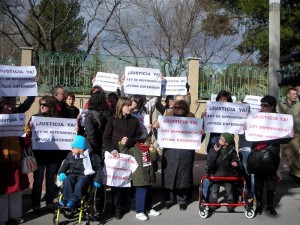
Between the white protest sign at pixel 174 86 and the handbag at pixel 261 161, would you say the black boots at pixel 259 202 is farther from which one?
the white protest sign at pixel 174 86

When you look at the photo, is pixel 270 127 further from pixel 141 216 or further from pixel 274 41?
pixel 274 41

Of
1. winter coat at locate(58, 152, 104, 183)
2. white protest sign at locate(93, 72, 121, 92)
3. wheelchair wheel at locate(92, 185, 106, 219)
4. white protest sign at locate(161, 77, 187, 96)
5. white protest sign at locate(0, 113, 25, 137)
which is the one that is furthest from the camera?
white protest sign at locate(93, 72, 121, 92)

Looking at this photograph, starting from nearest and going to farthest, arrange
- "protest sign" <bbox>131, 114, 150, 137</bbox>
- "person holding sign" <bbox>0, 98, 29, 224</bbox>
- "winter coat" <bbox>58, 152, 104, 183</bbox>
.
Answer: "person holding sign" <bbox>0, 98, 29, 224</bbox> < "winter coat" <bbox>58, 152, 104, 183</bbox> < "protest sign" <bbox>131, 114, 150, 137</bbox>

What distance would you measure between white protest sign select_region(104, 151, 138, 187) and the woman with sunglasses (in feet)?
2.69

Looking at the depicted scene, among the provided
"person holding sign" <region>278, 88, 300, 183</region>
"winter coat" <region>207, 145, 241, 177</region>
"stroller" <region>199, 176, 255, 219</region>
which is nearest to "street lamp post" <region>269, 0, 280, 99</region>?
"person holding sign" <region>278, 88, 300, 183</region>

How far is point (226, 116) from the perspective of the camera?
7.25m

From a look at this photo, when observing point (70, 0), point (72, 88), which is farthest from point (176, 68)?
point (70, 0)

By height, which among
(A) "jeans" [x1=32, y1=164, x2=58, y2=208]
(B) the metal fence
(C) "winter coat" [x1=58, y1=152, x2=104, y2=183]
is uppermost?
(B) the metal fence

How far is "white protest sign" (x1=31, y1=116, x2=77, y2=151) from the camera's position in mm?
6578

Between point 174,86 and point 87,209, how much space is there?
3209 mm

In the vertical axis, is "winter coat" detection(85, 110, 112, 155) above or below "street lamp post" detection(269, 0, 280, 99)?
below

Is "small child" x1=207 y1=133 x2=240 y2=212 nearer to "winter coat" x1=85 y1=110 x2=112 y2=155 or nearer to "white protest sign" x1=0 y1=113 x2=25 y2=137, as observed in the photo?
"winter coat" x1=85 y1=110 x2=112 y2=155

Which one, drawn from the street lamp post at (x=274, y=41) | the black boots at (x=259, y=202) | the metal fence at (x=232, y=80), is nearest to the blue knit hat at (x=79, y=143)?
the black boots at (x=259, y=202)

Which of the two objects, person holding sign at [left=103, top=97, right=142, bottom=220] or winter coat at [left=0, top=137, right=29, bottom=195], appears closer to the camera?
winter coat at [left=0, top=137, right=29, bottom=195]
